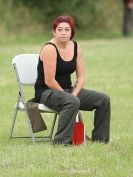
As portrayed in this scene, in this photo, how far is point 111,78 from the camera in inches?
680

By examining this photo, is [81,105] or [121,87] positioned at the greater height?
[81,105]

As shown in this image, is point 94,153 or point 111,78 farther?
point 111,78

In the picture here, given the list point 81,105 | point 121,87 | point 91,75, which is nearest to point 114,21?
point 91,75

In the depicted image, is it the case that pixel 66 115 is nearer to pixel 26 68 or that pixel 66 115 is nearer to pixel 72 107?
pixel 72 107

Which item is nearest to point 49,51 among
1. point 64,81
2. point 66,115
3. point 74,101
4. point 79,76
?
point 64,81

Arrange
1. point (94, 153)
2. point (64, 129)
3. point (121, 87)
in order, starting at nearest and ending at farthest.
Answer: point (94, 153)
point (64, 129)
point (121, 87)

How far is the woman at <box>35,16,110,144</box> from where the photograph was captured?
8.82 metres

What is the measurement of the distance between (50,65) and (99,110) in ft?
2.60

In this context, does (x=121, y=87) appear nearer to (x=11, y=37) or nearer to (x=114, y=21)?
(x=11, y=37)

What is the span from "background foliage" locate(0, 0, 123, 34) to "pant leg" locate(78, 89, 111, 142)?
22.3 m

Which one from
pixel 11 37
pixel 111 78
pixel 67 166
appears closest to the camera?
pixel 67 166

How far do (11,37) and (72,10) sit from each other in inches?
184

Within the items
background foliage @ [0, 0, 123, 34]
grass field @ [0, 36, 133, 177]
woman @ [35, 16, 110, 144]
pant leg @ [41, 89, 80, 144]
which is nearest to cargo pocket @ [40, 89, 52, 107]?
woman @ [35, 16, 110, 144]

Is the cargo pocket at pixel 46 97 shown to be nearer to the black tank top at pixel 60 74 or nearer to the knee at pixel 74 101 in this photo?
the black tank top at pixel 60 74
